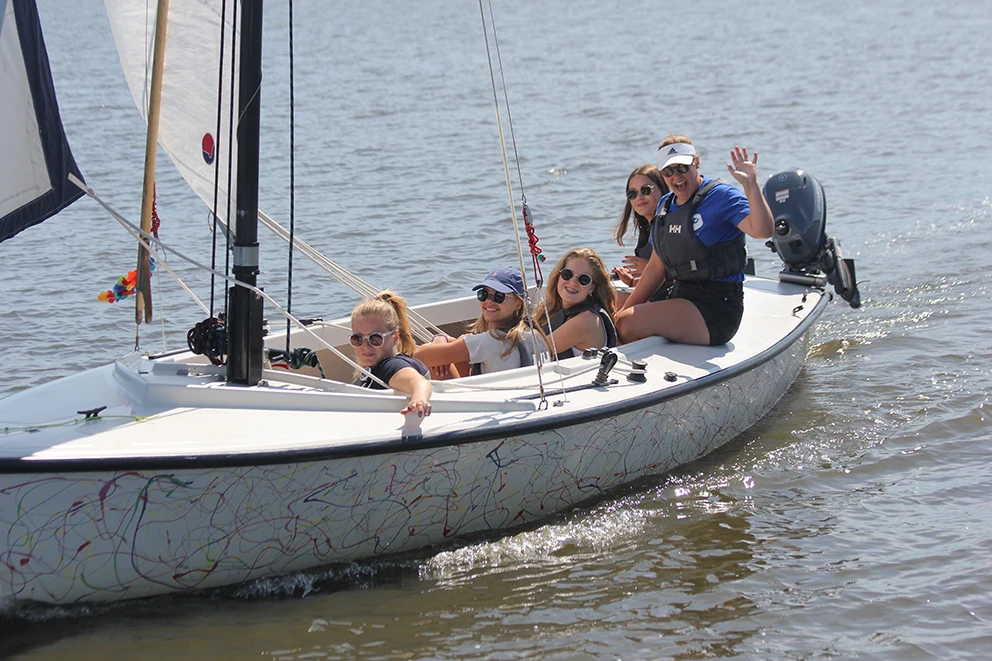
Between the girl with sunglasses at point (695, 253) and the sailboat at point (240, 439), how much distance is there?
428mm

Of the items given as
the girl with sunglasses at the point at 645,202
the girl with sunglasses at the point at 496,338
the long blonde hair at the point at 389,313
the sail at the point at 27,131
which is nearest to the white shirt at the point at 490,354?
the girl with sunglasses at the point at 496,338

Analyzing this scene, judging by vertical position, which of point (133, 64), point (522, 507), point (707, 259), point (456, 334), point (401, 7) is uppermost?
point (401, 7)

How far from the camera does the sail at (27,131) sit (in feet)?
13.1

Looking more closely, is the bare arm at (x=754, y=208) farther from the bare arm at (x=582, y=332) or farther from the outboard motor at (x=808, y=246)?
the outboard motor at (x=808, y=246)

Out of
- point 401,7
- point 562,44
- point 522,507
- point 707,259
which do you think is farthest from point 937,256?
point 401,7

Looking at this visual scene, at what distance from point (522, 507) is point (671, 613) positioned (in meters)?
0.81

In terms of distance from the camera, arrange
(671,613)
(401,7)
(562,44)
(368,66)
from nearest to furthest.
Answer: (671,613), (368,66), (562,44), (401,7)

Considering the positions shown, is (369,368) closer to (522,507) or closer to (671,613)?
(522,507)

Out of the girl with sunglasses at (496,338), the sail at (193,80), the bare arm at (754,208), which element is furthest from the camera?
the bare arm at (754,208)

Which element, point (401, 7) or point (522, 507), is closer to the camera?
point (522, 507)

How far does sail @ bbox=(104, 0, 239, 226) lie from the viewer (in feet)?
14.7

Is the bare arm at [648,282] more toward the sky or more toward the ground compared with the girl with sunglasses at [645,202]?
more toward the ground

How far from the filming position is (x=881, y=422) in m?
6.42

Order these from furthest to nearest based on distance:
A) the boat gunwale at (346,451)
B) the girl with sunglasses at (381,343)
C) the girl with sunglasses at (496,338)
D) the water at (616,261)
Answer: the girl with sunglasses at (496,338)
the girl with sunglasses at (381,343)
the water at (616,261)
the boat gunwale at (346,451)
